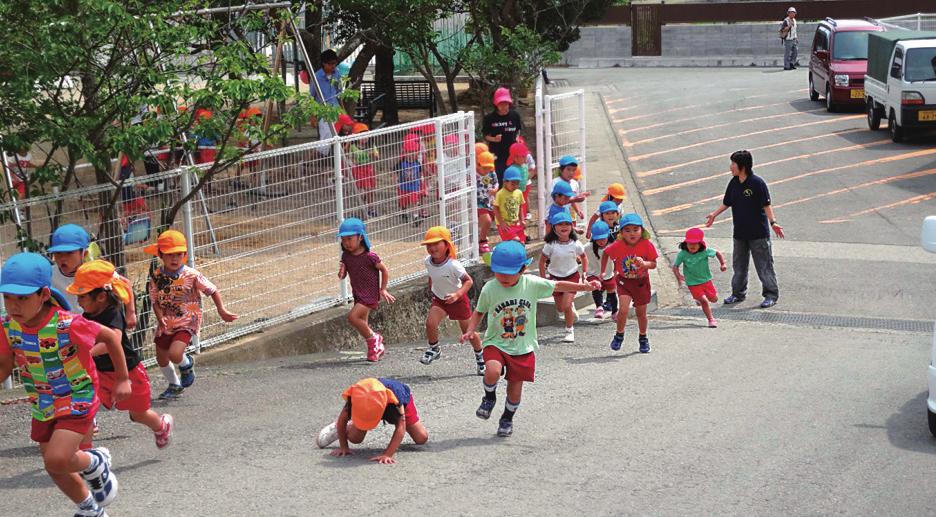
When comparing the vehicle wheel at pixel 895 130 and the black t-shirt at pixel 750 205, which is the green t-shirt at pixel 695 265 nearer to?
the black t-shirt at pixel 750 205

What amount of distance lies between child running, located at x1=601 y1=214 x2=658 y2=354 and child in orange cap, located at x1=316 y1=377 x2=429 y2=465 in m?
3.67

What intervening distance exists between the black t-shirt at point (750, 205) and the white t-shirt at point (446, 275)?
178 inches

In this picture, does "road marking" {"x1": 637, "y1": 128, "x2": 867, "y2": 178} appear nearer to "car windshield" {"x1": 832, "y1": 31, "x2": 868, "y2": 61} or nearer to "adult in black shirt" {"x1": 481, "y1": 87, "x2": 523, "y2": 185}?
"car windshield" {"x1": 832, "y1": 31, "x2": 868, "y2": 61}

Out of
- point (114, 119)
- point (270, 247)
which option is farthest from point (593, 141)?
point (114, 119)

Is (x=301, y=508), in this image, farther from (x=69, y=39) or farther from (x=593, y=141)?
(x=593, y=141)

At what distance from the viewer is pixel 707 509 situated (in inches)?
273

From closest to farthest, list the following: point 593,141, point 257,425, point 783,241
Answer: point 257,425 → point 783,241 → point 593,141

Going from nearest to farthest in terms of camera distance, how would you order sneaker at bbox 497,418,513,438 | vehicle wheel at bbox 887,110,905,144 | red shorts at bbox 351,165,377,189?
sneaker at bbox 497,418,513,438
red shorts at bbox 351,165,377,189
vehicle wheel at bbox 887,110,905,144

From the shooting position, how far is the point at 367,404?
7617 millimetres

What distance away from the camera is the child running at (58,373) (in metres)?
6.45

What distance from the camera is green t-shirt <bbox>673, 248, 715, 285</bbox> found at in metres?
12.7

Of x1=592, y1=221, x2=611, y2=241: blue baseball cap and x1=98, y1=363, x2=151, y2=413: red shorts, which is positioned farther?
x1=592, y1=221, x2=611, y2=241: blue baseball cap

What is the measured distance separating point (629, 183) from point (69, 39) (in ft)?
45.0

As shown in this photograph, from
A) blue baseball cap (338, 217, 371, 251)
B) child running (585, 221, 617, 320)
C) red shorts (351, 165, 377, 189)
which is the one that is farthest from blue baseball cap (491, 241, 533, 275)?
red shorts (351, 165, 377, 189)
